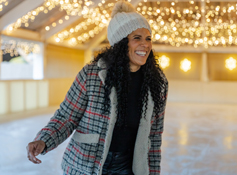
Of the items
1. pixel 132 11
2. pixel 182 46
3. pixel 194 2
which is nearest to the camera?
pixel 132 11

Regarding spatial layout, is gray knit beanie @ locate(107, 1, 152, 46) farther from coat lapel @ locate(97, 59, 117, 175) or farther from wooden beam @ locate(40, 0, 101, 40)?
wooden beam @ locate(40, 0, 101, 40)

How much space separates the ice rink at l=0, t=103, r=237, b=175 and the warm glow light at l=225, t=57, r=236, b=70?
6.07 metres

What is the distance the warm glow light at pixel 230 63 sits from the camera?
11734mm

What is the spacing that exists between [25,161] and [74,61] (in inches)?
336

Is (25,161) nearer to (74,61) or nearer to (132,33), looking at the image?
(132,33)

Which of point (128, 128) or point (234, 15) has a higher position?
point (234, 15)

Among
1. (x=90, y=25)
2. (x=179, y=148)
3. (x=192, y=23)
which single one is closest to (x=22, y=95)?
(x=179, y=148)

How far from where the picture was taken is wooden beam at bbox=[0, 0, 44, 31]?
6258mm

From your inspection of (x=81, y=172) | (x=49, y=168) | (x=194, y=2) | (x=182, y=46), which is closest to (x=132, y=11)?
(x=81, y=172)

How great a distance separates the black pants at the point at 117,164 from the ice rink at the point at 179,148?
1.74 metres

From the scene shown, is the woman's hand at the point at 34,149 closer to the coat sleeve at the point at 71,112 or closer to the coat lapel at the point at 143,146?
the coat sleeve at the point at 71,112

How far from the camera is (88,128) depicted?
1.22 m

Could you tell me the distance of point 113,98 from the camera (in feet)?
4.07

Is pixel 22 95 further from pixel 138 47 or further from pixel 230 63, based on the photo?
pixel 230 63
